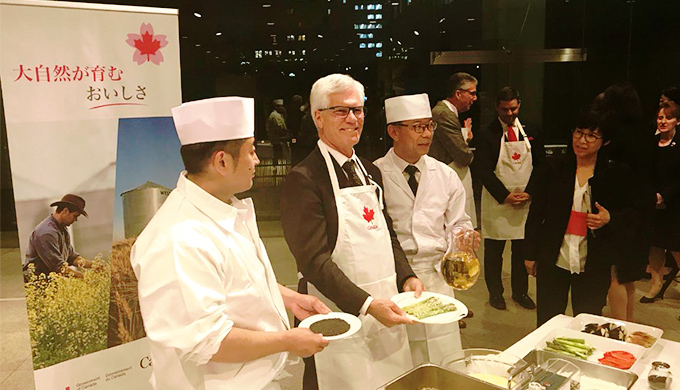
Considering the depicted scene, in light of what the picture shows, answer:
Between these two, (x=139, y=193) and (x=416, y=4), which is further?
(x=416, y=4)

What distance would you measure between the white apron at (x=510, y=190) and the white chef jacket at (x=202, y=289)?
9.45ft

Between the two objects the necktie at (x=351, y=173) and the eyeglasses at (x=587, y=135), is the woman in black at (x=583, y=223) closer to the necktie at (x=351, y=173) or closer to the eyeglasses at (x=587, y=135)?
the eyeglasses at (x=587, y=135)

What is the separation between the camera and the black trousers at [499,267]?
4266mm

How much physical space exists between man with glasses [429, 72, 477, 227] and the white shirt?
119cm

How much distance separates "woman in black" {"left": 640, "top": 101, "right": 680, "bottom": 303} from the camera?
12.9ft

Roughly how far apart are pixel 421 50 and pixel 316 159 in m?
3.61

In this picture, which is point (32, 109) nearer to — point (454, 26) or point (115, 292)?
point (115, 292)

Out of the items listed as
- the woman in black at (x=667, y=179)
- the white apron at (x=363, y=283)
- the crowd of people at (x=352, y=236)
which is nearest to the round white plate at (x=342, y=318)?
the crowd of people at (x=352, y=236)

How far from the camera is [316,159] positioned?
212 cm

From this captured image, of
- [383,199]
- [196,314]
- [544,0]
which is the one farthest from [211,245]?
[544,0]

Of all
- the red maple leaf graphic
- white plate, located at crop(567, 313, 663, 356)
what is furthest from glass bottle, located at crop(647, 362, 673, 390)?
the red maple leaf graphic

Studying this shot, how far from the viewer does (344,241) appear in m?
2.07

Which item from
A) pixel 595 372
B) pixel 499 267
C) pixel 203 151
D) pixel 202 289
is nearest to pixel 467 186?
pixel 499 267

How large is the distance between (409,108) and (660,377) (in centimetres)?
139
